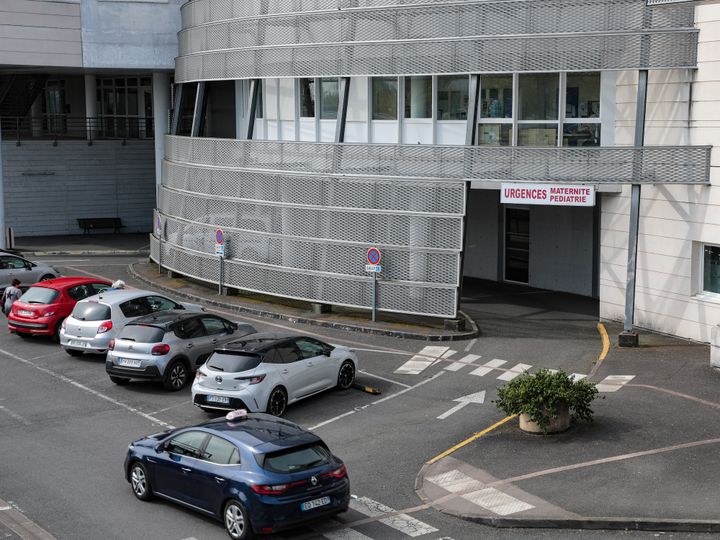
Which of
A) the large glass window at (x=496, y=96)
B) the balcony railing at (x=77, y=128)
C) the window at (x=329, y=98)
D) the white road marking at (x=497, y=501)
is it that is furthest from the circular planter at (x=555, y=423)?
the balcony railing at (x=77, y=128)

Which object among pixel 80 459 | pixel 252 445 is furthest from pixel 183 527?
pixel 80 459

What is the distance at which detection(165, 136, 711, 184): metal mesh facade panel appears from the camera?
74.2ft

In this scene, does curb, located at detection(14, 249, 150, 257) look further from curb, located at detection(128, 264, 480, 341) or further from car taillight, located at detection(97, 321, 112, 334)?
car taillight, located at detection(97, 321, 112, 334)

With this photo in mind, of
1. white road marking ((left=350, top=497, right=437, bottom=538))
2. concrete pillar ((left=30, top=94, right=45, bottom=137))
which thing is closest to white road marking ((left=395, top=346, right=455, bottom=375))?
white road marking ((left=350, top=497, right=437, bottom=538))

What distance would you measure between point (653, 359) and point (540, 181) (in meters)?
4.95

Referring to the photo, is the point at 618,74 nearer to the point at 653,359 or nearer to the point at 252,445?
the point at 653,359

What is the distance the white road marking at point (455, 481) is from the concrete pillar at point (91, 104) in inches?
1500

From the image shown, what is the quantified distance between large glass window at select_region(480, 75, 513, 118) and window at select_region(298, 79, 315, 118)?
222 inches

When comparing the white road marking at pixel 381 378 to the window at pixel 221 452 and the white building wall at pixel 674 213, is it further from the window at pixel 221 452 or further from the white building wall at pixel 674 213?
the window at pixel 221 452

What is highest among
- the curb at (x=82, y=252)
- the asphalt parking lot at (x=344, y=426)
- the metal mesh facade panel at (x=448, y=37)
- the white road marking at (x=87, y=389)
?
A: the metal mesh facade panel at (x=448, y=37)

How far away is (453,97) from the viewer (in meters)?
26.8

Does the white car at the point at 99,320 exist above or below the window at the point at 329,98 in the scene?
below

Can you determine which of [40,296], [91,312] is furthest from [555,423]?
[40,296]

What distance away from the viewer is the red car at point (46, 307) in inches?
999
